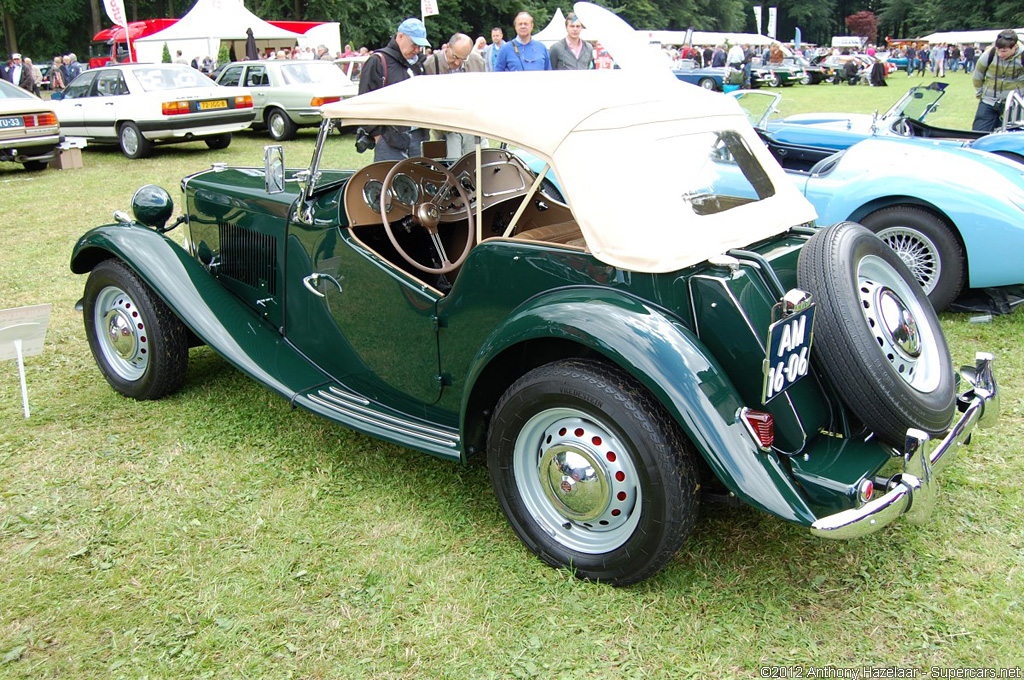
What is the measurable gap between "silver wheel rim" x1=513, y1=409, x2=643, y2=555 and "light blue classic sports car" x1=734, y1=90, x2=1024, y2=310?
3685 millimetres

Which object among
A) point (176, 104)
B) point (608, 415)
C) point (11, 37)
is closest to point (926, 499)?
point (608, 415)

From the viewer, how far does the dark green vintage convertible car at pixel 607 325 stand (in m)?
2.57

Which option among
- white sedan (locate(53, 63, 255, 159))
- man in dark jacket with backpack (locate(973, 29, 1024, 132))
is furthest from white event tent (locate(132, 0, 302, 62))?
man in dark jacket with backpack (locate(973, 29, 1024, 132))

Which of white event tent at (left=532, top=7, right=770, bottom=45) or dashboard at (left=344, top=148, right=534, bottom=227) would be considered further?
white event tent at (left=532, top=7, right=770, bottom=45)

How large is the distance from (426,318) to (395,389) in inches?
17.8

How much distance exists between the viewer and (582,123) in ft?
9.64

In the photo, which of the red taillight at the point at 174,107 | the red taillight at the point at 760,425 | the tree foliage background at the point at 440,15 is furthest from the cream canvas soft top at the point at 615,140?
the tree foliage background at the point at 440,15

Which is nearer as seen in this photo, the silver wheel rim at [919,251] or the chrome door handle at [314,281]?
the chrome door handle at [314,281]

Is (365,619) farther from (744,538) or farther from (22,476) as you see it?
(22,476)

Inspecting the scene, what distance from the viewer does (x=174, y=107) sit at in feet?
42.1

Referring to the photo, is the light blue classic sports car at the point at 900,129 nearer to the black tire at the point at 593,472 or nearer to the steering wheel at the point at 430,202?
the steering wheel at the point at 430,202

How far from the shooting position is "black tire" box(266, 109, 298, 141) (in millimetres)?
15086

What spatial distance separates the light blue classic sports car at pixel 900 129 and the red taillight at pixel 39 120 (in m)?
10.4

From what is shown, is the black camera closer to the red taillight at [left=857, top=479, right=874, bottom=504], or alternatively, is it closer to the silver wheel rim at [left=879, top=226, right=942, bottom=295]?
the red taillight at [left=857, top=479, right=874, bottom=504]
